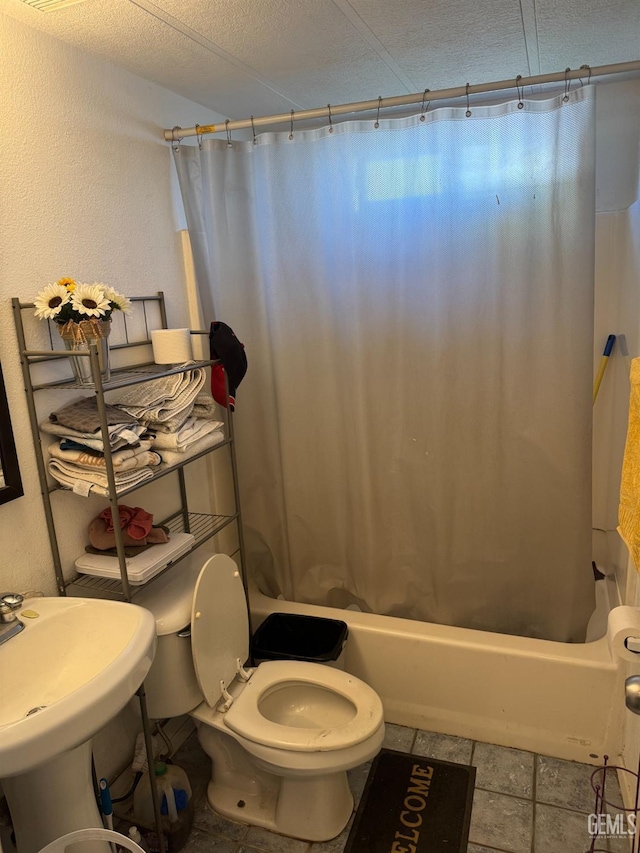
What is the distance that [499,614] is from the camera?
2100 mm

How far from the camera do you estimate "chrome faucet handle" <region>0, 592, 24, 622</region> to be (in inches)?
52.1

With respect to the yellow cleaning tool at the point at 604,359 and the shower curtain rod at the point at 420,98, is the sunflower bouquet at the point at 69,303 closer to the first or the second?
the shower curtain rod at the point at 420,98

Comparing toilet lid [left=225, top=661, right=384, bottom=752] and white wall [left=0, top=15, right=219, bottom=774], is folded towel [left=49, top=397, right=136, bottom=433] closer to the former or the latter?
white wall [left=0, top=15, right=219, bottom=774]

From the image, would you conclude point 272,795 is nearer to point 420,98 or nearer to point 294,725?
point 294,725

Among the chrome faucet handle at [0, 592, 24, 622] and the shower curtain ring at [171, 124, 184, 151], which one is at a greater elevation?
the shower curtain ring at [171, 124, 184, 151]


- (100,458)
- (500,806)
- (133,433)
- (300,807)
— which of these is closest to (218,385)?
(133,433)

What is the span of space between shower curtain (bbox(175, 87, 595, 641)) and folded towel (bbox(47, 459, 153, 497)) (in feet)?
2.39

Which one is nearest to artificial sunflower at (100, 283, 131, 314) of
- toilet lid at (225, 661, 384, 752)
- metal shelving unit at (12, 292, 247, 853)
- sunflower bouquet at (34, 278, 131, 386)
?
sunflower bouquet at (34, 278, 131, 386)

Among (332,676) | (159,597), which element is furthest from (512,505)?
(159,597)

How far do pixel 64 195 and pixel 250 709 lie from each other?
5.00 ft

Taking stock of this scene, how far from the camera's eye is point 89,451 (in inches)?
59.7

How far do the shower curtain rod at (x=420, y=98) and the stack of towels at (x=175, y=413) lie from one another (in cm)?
82

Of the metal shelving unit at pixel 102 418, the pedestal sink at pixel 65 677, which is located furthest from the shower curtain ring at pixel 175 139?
the pedestal sink at pixel 65 677

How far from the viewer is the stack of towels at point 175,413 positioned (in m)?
1.69
